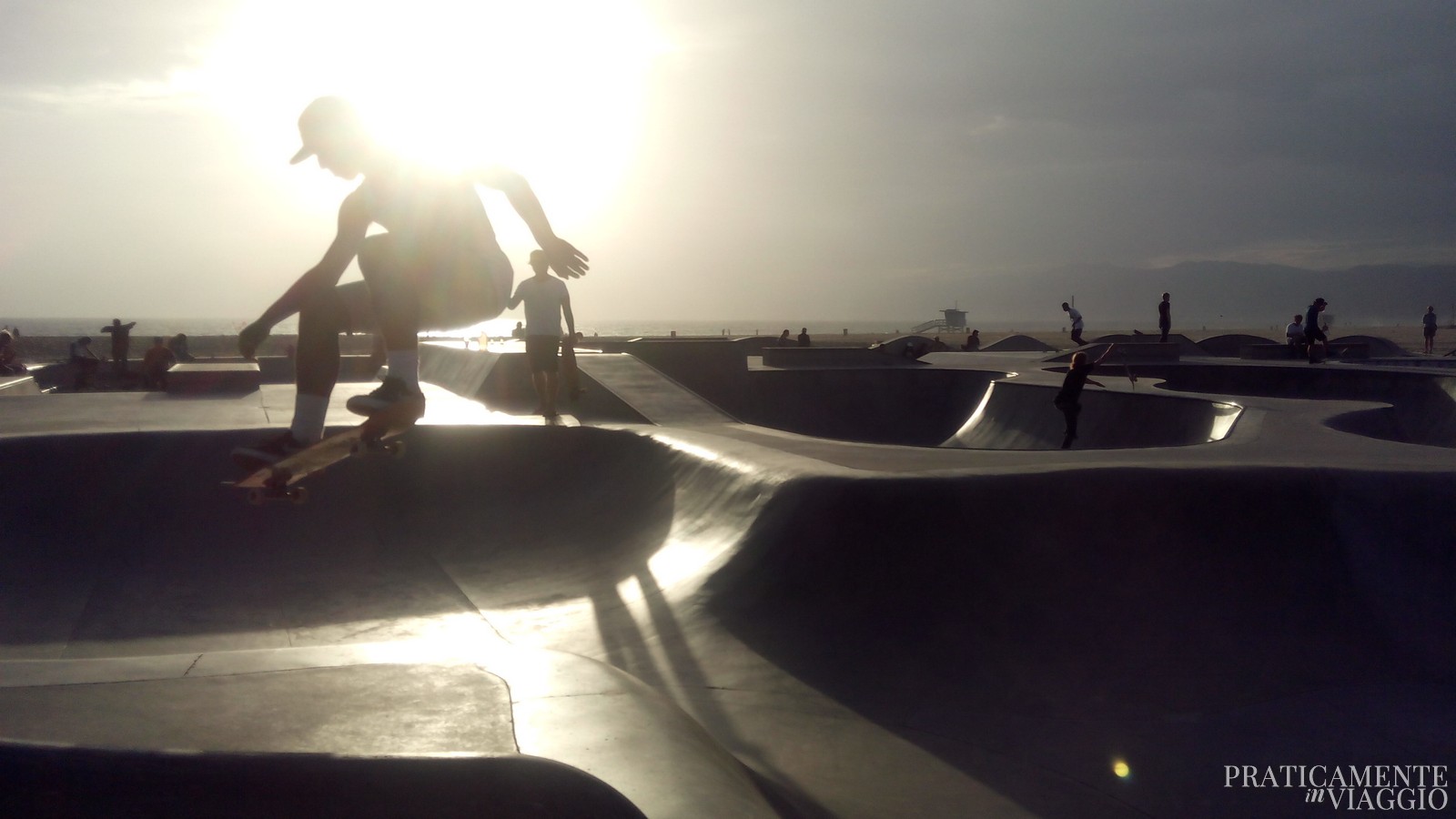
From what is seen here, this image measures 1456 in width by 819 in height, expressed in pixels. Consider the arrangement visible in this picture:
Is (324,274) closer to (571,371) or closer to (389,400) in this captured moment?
(389,400)

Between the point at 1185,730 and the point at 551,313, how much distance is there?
23.4ft

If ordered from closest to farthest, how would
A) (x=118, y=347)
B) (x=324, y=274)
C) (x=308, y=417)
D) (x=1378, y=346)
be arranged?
(x=324, y=274) < (x=308, y=417) < (x=118, y=347) < (x=1378, y=346)

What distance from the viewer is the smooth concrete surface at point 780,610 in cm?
363

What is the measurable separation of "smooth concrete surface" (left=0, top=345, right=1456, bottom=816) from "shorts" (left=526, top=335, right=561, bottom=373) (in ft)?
4.23

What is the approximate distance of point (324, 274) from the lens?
393 centimetres

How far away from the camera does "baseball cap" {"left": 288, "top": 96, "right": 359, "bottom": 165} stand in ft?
12.1

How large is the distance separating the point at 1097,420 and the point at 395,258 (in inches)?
461

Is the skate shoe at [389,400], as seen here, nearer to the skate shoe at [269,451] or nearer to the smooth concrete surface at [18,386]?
the skate shoe at [269,451]

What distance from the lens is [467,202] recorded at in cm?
394

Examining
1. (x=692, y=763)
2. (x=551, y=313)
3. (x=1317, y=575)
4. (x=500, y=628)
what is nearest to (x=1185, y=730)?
(x=1317, y=575)

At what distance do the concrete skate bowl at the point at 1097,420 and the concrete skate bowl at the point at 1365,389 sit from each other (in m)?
1.47

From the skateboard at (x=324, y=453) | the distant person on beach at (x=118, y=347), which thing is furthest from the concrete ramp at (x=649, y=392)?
the distant person on beach at (x=118, y=347)

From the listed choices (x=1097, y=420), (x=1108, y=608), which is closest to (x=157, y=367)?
(x=1097, y=420)

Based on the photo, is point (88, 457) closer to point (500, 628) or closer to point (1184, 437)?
point (500, 628)
